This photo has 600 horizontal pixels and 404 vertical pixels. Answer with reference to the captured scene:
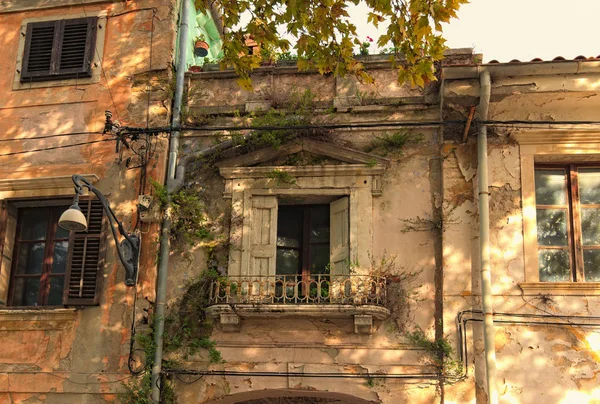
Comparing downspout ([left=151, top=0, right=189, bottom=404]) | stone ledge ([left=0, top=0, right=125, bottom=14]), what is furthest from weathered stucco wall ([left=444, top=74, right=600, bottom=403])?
stone ledge ([left=0, top=0, right=125, bottom=14])

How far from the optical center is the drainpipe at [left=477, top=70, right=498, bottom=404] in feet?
31.0

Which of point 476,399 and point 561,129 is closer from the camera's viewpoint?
point 476,399

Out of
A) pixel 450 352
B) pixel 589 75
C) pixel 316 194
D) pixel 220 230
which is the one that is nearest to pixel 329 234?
pixel 316 194

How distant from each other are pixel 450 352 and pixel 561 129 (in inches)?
130

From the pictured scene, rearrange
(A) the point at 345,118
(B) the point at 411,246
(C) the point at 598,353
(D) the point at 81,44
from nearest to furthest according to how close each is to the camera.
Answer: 1. (C) the point at 598,353
2. (B) the point at 411,246
3. (A) the point at 345,118
4. (D) the point at 81,44

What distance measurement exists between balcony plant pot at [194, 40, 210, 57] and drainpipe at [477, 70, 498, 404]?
4883mm

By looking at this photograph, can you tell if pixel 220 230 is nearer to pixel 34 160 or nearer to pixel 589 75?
pixel 34 160

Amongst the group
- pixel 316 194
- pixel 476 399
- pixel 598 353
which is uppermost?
pixel 316 194

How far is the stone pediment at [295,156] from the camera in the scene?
10.9 m

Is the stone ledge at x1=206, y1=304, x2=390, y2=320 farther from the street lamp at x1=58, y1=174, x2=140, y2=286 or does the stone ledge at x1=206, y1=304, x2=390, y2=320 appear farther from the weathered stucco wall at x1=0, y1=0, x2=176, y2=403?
the weathered stucco wall at x1=0, y1=0, x2=176, y2=403

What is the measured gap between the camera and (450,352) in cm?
989

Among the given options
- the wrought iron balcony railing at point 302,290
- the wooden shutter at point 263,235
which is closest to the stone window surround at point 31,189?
the wooden shutter at point 263,235

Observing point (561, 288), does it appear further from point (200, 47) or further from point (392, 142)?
point (200, 47)

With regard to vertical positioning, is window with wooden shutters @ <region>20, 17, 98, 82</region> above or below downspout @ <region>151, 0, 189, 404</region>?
above
